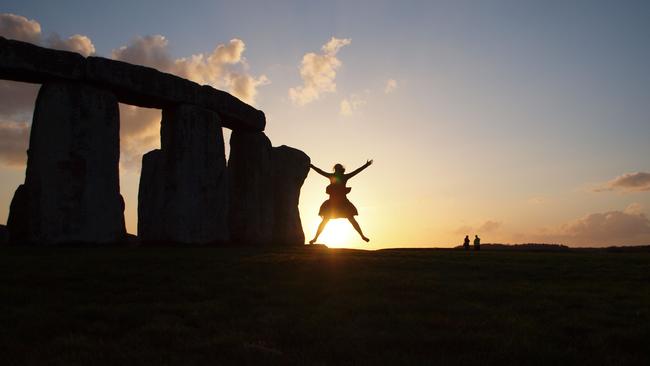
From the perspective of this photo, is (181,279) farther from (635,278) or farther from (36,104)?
(36,104)

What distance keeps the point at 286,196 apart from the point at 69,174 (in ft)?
32.4

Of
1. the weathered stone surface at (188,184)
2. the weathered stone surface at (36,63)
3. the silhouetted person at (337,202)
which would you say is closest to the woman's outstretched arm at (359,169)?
the silhouetted person at (337,202)

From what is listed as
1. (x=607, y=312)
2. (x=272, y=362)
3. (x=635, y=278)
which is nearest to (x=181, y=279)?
(x=272, y=362)

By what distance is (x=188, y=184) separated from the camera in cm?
2048

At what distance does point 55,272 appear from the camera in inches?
422

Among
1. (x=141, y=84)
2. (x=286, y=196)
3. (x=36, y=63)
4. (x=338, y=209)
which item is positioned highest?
(x=141, y=84)

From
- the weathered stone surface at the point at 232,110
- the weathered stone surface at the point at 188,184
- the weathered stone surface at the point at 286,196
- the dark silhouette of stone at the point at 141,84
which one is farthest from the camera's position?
the weathered stone surface at the point at 286,196

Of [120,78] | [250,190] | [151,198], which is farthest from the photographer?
[250,190]

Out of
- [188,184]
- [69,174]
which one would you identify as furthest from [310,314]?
[188,184]

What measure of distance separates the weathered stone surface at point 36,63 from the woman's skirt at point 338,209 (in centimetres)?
898

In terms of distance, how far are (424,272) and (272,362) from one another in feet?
21.9

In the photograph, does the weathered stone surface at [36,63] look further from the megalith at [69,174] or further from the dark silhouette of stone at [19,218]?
the dark silhouette of stone at [19,218]

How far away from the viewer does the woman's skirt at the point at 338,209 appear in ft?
68.6

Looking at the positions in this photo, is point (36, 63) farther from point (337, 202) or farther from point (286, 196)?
point (286, 196)
